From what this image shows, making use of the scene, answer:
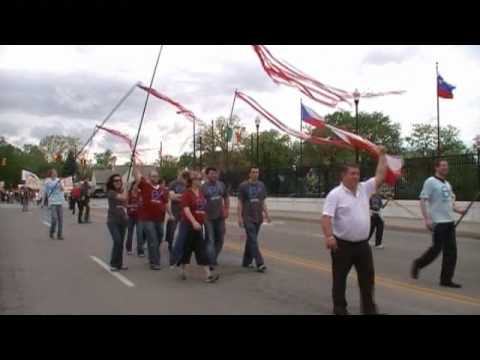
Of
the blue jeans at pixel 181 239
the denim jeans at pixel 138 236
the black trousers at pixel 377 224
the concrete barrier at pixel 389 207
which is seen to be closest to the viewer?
the blue jeans at pixel 181 239

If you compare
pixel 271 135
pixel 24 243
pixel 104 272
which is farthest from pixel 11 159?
pixel 104 272

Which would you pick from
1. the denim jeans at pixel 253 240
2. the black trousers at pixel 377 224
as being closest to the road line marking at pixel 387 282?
the denim jeans at pixel 253 240

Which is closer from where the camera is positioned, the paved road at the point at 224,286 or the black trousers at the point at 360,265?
the black trousers at the point at 360,265

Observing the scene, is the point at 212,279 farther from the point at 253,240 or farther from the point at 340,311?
the point at 340,311

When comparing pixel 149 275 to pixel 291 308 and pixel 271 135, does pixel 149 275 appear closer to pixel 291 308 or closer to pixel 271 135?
pixel 291 308

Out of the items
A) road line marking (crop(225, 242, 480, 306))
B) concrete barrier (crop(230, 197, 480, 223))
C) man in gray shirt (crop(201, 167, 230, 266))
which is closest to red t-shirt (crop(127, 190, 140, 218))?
road line marking (crop(225, 242, 480, 306))

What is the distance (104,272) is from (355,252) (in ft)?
18.0

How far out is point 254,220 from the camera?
9.88 metres

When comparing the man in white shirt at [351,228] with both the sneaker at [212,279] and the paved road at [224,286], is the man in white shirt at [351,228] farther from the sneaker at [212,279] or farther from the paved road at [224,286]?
the sneaker at [212,279]

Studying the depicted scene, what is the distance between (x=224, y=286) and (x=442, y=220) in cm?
332

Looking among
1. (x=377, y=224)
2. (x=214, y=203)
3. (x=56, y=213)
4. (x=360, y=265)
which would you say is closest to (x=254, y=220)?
(x=214, y=203)

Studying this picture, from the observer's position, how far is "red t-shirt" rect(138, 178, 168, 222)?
10344mm

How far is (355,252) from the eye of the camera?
593cm

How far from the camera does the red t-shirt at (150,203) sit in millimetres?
10344
